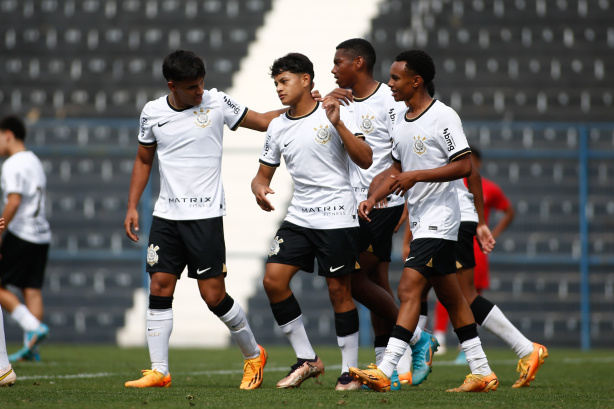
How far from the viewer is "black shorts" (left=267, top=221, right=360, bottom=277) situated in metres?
5.39

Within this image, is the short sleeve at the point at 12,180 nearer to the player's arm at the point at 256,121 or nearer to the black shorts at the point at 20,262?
the black shorts at the point at 20,262

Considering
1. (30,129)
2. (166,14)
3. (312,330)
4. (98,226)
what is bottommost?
(312,330)

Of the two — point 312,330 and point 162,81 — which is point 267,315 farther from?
point 162,81

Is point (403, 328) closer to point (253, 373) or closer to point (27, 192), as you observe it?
point (253, 373)

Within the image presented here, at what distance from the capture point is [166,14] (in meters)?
15.2

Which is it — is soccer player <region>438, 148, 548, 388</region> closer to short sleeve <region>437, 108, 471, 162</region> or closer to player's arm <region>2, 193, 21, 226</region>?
short sleeve <region>437, 108, 471, 162</region>

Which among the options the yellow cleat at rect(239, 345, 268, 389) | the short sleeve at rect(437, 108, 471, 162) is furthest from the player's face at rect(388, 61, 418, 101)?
the yellow cleat at rect(239, 345, 268, 389)

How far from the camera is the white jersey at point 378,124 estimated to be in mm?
5922

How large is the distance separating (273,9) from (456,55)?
3287mm

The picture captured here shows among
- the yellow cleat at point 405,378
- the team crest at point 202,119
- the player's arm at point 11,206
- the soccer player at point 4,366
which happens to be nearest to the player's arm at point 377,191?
the team crest at point 202,119

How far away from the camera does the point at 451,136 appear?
17.2ft

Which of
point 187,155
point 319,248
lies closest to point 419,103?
point 319,248

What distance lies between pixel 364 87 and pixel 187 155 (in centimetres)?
125

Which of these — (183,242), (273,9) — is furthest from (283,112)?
(273,9)
